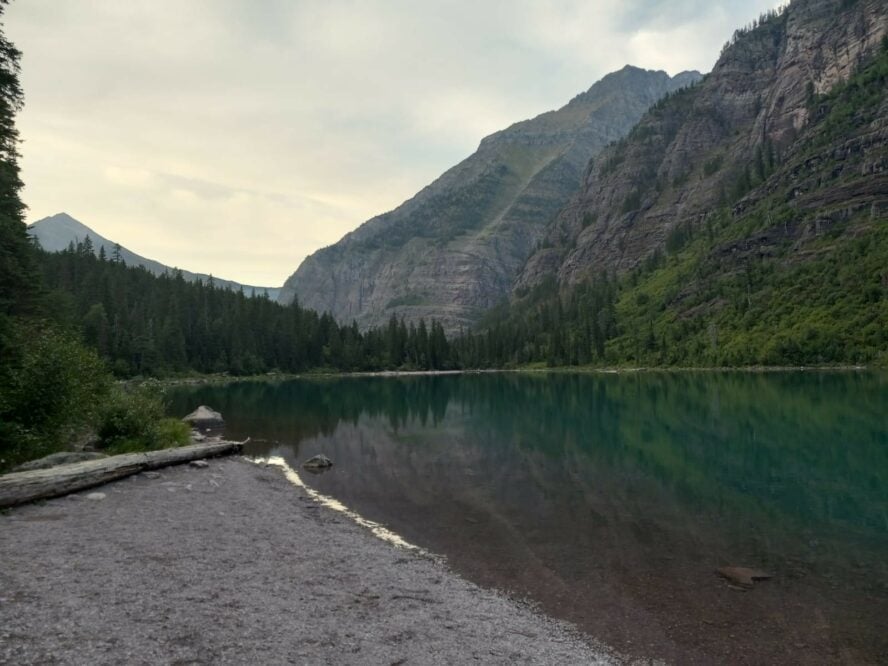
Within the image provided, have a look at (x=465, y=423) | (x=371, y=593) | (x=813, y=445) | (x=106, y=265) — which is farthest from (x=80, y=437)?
(x=106, y=265)

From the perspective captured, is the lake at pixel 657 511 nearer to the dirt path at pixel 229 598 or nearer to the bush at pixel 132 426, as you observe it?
the dirt path at pixel 229 598

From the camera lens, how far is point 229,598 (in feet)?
45.0

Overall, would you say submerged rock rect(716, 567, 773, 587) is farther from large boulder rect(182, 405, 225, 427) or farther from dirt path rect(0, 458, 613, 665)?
large boulder rect(182, 405, 225, 427)

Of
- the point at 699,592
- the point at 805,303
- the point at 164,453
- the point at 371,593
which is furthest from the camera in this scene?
the point at 805,303

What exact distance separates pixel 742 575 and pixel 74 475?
2712 centimetres

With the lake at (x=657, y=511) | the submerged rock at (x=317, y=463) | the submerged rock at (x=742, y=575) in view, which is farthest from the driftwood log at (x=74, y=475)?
the submerged rock at (x=742, y=575)

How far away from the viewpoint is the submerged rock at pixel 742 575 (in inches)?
721

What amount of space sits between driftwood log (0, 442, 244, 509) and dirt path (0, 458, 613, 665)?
0.55 meters

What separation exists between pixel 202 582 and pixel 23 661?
5.76 meters

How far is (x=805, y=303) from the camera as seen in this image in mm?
165875

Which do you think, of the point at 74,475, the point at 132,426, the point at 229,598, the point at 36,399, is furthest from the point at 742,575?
the point at 132,426

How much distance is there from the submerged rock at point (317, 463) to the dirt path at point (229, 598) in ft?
51.1

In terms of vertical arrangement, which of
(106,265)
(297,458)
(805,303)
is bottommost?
(297,458)

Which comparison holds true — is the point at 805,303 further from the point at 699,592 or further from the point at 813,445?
the point at 699,592
